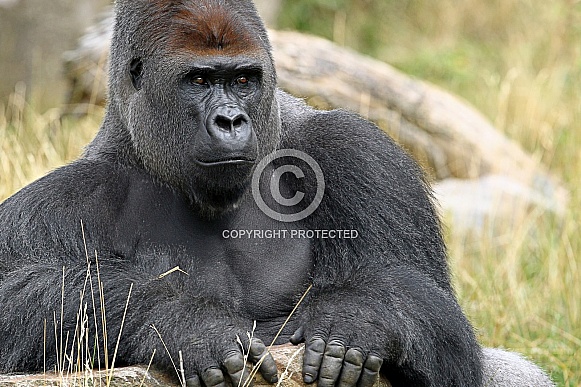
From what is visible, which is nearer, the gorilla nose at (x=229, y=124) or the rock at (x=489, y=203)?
the gorilla nose at (x=229, y=124)

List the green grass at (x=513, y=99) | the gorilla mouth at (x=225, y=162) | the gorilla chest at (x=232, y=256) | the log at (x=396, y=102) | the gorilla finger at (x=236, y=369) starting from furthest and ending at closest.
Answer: the log at (x=396, y=102)
the green grass at (x=513, y=99)
the gorilla chest at (x=232, y=256)
the gorilla mouth at (x=225, y=162)
the gorilla finger at (x=236, y=369)

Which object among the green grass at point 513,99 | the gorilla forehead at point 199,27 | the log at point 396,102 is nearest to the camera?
the gorilla forehead at point 199,27

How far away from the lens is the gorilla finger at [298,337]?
9.25 ft

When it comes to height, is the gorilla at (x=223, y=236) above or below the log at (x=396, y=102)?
above

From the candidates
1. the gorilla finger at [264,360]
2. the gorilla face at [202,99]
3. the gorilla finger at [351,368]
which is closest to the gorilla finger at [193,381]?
the gorilla finger at [264,360]

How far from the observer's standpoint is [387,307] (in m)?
2.84

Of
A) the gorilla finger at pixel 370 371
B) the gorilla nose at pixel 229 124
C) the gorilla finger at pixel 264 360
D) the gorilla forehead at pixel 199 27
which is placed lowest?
the gorilla finger at pixel 370 371

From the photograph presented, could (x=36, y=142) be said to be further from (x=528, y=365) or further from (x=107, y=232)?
(x=528, y=365)

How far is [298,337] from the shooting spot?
9.25 feet

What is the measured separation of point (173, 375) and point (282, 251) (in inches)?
27.8

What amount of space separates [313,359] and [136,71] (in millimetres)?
1148

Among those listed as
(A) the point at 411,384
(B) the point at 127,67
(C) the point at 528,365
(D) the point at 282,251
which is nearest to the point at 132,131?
(B) the point at 127,67

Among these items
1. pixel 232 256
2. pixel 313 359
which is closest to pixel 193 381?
pixel 313 359

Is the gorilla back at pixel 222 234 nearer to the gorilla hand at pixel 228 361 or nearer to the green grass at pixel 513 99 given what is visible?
the gorilla hand at pixel 228 361
